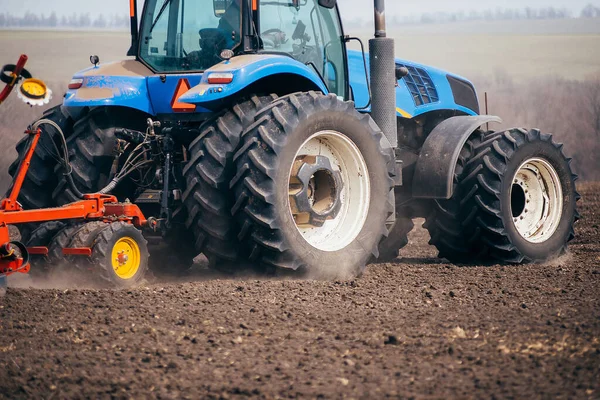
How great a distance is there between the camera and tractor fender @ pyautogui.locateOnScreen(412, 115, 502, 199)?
7457 millimetres

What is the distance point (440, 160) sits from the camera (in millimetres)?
7527

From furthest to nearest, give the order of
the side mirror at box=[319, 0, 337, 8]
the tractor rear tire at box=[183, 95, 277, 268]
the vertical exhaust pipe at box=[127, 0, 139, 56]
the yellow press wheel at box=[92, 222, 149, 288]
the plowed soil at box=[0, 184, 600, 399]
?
1. the vertical exhaust pipe at box=[127, 0, 139, 56]
2. the side mirror at box=[319, 0, 337, 8]
3. the tractor rear tire at box=[183, 95, 277, 268]
4. the yellow press wheel at box=[92, 222, 149, 288]
5. the plowed soil at box=[0, 184, 600, 399]

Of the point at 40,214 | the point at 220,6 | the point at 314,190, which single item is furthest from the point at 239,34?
the point at 40,214

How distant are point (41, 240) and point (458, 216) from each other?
3435 millimetres

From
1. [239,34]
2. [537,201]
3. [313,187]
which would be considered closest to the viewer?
[239,34]

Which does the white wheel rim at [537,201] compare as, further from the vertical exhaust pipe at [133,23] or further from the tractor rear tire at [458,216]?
the vertical exhaust pipe at [133,23]

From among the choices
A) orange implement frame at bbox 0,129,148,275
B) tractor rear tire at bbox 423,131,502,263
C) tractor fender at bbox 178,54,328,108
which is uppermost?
tractor fender at bbox 178,54,328,108

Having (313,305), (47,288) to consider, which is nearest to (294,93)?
(313,305)

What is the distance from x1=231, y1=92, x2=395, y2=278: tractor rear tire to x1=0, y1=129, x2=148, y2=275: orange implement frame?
80 cm

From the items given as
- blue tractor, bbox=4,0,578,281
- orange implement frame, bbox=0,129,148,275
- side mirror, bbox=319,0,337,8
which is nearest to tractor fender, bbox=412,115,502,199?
blue tractor, bbox=4,0,578,281

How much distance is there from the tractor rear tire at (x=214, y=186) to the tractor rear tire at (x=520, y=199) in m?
2.29

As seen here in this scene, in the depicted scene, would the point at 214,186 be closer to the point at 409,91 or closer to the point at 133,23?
the point at 133,23

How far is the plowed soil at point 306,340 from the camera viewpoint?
3.85m

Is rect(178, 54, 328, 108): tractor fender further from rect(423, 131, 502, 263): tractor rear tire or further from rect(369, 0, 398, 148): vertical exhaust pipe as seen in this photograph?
rect(423, 131, 502, 263): tractor rear tire
